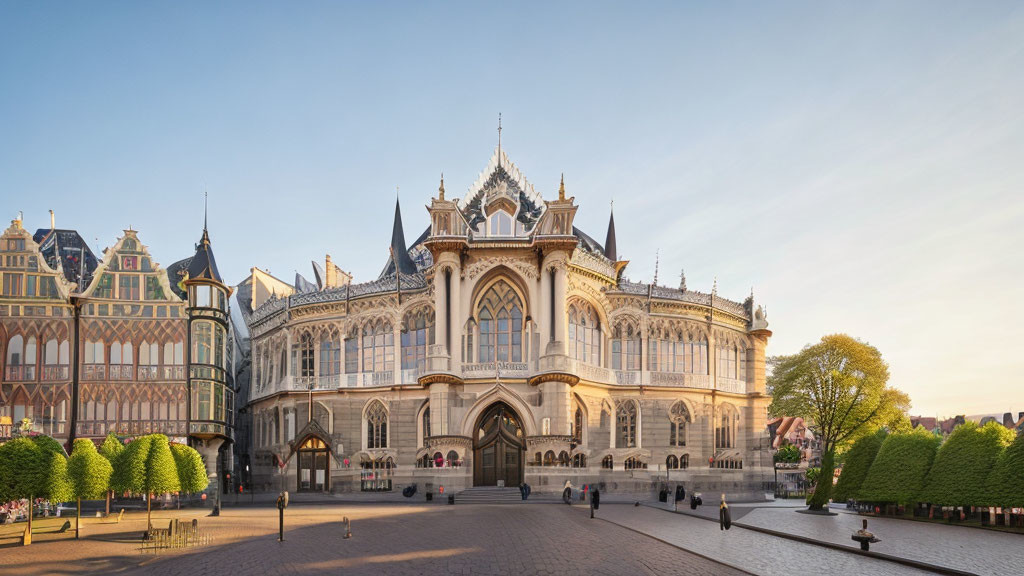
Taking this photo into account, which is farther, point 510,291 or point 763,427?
point 763,427

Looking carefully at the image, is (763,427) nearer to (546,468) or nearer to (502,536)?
(546,468)

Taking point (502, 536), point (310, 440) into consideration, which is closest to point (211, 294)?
point (310, 440)

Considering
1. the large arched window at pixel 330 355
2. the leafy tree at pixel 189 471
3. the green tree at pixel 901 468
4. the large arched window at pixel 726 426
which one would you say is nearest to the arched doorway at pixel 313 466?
the large arched window at pixel 330 355

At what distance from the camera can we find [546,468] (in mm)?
52625

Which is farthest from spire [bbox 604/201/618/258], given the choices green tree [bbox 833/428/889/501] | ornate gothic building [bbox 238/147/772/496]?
green tree [bbox 833/428/889/501]

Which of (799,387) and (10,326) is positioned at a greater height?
(10,326)

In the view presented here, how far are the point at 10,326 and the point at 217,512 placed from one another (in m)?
23.7

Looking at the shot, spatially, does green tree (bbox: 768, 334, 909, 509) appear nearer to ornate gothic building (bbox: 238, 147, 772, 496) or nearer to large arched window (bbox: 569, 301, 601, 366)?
ornate gothic building (bbox: 238, 147, 772, 496)

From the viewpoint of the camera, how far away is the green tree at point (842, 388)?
6812 centimetres

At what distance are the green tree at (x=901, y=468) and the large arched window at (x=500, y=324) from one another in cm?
2284

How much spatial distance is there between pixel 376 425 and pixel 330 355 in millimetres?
6472

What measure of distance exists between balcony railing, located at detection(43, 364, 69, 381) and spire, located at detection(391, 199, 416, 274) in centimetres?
2896

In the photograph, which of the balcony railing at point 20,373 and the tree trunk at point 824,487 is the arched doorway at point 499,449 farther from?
the balcony railing at point 20,373

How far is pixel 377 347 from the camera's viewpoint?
60375 mm
